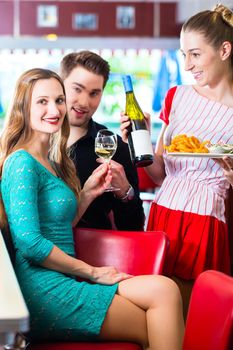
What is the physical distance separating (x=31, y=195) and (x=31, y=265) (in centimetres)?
22

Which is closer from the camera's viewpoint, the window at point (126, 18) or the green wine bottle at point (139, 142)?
the green wine bottle at point (139, 142)

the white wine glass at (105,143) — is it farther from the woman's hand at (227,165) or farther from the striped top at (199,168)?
the woman's hand at (227,165)

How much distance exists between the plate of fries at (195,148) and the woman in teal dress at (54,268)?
0.39 meters

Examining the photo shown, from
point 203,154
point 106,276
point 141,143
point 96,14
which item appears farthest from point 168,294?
point 96,14

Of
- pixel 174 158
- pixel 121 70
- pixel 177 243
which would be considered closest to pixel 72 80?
pixel 174 158

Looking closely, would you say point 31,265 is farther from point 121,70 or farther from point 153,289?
point 121,70

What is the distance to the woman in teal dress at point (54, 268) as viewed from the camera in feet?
7.46

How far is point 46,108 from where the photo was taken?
254 centimetres

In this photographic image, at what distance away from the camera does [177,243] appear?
2.83 meters

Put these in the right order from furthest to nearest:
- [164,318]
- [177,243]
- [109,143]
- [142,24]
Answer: [142,24] → [177,243] → [109,143] → [164,318]

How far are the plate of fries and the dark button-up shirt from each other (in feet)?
1.18

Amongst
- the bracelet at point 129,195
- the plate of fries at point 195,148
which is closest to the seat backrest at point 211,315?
the plate of fries at point 195,148

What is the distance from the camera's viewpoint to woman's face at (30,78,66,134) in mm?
2529

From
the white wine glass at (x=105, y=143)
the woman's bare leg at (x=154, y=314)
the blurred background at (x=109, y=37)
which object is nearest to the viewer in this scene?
the woman's bare leg at (x=154, y=314)
